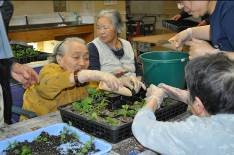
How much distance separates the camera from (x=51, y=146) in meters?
1.37

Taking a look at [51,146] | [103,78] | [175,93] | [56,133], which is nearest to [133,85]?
[103,78]

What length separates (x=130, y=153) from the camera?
134 cm

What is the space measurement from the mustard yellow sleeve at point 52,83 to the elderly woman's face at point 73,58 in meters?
0.18

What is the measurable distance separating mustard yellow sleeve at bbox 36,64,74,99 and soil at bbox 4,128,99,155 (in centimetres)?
50

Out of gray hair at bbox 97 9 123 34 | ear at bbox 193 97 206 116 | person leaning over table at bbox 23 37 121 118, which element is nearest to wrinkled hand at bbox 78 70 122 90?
person leaning over table at bbox 23 37 121 118

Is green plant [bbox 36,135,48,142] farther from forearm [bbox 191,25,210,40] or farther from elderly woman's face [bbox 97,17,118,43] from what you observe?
elderly woman's face [bbox 97,17,118,43]

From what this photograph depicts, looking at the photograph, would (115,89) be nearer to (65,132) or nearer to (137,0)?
(65,132)

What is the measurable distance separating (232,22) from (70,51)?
107cm

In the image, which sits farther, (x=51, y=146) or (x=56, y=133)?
(x=56, y=133)

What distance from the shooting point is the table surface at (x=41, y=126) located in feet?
4.51

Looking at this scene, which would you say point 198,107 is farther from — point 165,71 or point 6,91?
point 6,91

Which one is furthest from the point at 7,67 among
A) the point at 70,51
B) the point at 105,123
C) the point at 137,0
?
the point at 137,0

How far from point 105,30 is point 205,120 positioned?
6.27 ft

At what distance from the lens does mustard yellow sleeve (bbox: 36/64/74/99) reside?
1.91m
